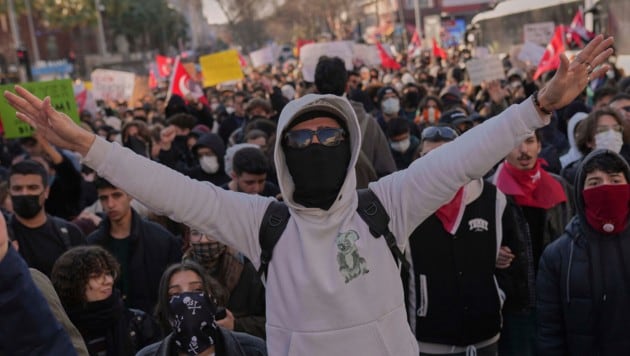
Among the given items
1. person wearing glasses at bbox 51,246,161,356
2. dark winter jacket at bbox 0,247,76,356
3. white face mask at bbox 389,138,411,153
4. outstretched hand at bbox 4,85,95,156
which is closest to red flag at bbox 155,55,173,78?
white face mask at bbox 389,138,411,153

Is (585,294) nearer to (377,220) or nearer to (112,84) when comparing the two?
(377,220)

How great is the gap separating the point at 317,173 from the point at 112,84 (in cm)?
1447

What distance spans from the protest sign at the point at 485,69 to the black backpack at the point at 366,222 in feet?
34.3

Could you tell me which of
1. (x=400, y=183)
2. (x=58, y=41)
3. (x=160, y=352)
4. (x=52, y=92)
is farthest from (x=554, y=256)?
(x=58, y=41)

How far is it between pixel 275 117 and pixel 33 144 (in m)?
3.42

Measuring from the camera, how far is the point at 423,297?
150 inches

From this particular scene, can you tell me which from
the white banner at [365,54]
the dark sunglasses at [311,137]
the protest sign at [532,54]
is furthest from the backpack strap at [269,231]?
the white banner at [365,54]

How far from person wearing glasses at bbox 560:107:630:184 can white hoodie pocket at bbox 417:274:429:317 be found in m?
2.21

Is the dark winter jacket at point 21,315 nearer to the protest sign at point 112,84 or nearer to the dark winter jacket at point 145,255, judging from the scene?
the dark winter jacket at point 145,255

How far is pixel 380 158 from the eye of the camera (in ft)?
18.9

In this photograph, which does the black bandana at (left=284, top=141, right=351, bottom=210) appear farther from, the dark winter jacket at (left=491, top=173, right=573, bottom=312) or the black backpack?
the dark winter jacket at (left=491, top=173, right=573, bottom=312)

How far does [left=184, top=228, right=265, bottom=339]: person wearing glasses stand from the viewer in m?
4.16

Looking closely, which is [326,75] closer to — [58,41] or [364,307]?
[364,307]

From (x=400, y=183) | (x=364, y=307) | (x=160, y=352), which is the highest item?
(x=400, y=183)
